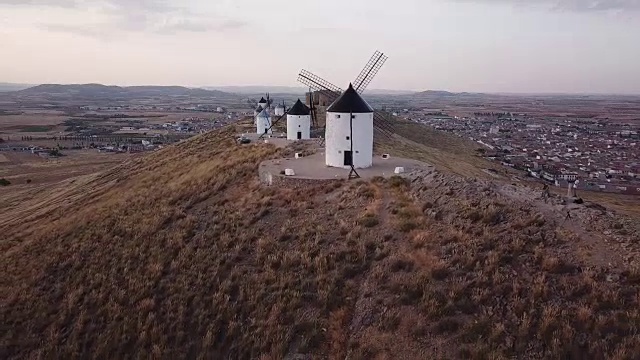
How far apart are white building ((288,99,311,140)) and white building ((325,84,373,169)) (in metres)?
13.0

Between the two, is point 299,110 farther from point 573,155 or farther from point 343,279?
point 573,155

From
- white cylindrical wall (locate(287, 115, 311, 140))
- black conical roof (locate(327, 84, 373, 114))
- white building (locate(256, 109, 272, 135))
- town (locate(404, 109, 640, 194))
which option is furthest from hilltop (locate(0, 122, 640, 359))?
white building (locate(256, 109, 272, 135))

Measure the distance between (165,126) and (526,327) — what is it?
4805 inches

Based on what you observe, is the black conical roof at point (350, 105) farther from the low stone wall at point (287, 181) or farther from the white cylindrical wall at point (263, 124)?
the white cylindrical wall at point (263, 124)

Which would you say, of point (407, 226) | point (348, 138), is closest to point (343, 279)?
point (407, 226)

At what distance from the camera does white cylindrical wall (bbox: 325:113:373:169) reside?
20.7 metres

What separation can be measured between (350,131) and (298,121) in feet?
45.4

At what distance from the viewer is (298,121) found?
112 ft

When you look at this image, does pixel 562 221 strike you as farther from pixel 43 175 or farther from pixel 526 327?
pixel 43 175

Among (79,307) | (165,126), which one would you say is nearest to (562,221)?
(79,307)

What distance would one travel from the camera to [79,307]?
43.5 ft

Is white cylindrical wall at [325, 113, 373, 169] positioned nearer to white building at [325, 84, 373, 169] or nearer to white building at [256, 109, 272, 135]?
white building at [325, 84, 373, 169]

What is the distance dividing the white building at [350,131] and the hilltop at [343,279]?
3.49 metres

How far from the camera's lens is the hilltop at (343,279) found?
9.23m
